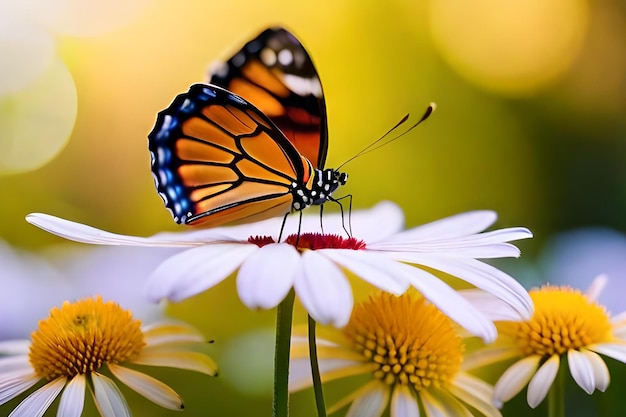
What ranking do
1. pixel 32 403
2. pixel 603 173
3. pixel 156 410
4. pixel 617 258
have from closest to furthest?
pixel 32 403
pixel 156 410
pixel 617 258
pixel 603 173

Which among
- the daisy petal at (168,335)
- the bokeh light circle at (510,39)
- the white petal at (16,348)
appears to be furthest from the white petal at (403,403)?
the bokeh light circle at (510,39)

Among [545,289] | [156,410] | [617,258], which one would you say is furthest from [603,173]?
[156,410]

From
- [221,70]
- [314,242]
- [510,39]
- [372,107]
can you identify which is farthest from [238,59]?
[510,39]

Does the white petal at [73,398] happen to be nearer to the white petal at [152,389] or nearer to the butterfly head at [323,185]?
the white petal at [152,389]

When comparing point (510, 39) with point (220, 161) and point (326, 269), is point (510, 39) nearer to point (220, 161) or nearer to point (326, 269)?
point (220, 161)

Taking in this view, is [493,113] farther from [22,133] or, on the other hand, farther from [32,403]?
[32,403]

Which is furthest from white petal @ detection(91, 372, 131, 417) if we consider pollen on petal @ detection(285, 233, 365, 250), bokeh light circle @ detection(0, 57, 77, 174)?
bokeh light circle @ detection(0, 57, 77, 174)
